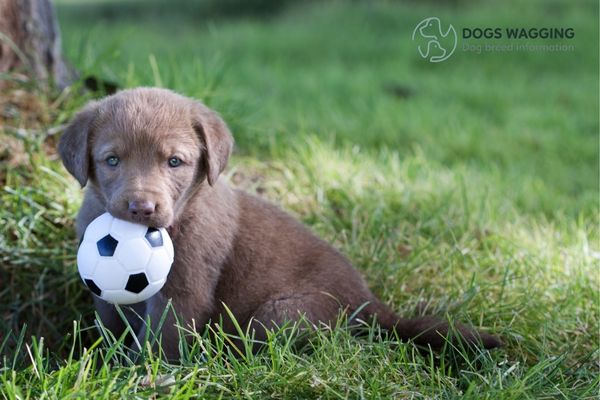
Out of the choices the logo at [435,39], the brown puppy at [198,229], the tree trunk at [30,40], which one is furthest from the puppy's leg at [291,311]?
the logo at [435,39]

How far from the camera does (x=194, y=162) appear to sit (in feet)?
12.2

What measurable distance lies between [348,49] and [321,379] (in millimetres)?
7746

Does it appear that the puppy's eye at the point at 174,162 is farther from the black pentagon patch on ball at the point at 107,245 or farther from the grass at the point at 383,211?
the grass at the point at 383,211

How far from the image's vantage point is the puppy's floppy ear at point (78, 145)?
361 cm

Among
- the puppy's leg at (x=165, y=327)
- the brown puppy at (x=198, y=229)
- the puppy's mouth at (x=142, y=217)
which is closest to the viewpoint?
the puppy's mouth at (x=142, y=217)

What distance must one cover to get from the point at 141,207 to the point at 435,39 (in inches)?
259

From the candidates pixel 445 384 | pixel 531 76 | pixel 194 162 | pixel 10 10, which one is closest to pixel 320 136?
pixel 10 10

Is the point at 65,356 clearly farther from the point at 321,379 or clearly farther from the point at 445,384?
the point at 445,384

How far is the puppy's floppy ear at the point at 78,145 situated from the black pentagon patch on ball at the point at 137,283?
512mm

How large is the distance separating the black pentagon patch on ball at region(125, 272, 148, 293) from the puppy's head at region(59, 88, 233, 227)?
23cm

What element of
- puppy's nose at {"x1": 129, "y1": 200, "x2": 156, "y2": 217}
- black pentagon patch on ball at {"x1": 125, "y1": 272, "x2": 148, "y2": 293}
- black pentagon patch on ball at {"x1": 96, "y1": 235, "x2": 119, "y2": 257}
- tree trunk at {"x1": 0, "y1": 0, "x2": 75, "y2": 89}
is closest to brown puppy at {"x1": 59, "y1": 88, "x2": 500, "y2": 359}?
puppy's nose at {"x1": 129, "y1": 200, "x2": 156, "y2": 217}

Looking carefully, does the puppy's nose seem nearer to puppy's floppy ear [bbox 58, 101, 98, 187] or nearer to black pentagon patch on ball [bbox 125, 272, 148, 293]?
black pentagon patch on ball [bbox 125, 272, 148, 293]

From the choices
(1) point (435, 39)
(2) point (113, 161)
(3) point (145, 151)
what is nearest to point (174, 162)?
(3) point (145, 151)

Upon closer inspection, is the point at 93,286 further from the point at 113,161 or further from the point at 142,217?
the point at 113,161
